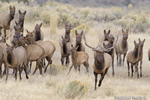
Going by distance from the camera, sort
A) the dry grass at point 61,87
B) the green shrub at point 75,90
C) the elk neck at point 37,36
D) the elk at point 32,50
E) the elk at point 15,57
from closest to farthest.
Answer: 1. the dry grass at point 61,87
2. the green shrub at point 75,90
3. the elk at point 15,57
4. the elk at point 32,50
5. the elk neck at point 37,36

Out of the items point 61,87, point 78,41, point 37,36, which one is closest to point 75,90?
point 61,87

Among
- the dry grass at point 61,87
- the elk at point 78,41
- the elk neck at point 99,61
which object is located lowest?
the dry grass at point 61,87

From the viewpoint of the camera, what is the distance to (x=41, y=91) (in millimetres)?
12141

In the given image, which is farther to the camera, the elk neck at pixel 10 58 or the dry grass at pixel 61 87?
the elk neck at pixel 10 58

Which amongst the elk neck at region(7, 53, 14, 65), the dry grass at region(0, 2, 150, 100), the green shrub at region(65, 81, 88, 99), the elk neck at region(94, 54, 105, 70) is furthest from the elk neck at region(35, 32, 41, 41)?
the green shrub at region(65, 81, 88, 99)

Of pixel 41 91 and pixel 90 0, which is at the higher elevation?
pixel 90 0

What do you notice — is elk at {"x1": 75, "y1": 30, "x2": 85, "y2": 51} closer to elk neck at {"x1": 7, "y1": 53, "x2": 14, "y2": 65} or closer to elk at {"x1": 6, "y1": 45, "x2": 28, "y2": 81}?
elk at {"x1": 6, "y1": 45, "x2": 28, "y2": 81}

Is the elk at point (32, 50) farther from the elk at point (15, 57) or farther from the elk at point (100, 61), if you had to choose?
the elk at point (100, 61)

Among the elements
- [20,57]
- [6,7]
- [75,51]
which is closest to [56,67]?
[75,51]

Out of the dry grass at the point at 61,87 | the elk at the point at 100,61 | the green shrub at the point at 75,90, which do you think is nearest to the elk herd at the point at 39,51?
the elk at the point at 100,61

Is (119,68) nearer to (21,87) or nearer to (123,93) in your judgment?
(123,93)

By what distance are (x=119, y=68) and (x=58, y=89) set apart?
883 cm

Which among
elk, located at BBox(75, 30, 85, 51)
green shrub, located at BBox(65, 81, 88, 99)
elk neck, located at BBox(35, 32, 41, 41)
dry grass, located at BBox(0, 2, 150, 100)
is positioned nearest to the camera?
dry grass, located at BBox(0, 2, 150, 100)

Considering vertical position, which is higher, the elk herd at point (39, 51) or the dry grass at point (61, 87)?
the elk herd at point (39, 51)
